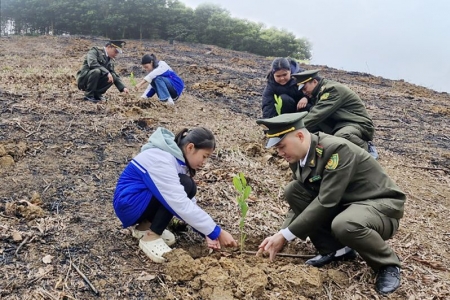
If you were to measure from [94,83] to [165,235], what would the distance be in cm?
Answer: 434

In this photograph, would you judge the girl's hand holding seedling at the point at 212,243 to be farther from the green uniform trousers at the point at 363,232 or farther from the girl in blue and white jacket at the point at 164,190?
the green uniform trousers at the point at 363,232

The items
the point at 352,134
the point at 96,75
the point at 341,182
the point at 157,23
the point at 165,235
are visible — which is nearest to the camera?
the point at 341,182

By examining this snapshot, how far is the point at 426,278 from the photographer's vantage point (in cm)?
264

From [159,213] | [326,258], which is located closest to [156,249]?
[159,213]

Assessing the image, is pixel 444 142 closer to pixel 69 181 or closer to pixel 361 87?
pixel 361 87

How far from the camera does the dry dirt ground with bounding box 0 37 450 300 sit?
7.79ft

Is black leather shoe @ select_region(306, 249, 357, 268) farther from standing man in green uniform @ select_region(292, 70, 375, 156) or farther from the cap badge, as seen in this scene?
standing man in green uniform @ select_region(292, 70, 375, 156)

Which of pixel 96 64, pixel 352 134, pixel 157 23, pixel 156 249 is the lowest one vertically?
pixel 156 249

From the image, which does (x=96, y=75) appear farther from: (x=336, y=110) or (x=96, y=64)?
(x=336, y=110)

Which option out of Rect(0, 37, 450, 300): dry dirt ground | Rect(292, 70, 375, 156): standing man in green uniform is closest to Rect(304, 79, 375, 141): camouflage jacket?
Rect(292, 70, 375, 156): standing man in green uniform

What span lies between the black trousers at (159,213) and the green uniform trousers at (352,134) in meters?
2.24

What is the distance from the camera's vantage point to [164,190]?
253 centimetres

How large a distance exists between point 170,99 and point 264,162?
9.87 feet

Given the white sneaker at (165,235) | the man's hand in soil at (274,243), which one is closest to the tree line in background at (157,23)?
the white sneaker at (165,235)
